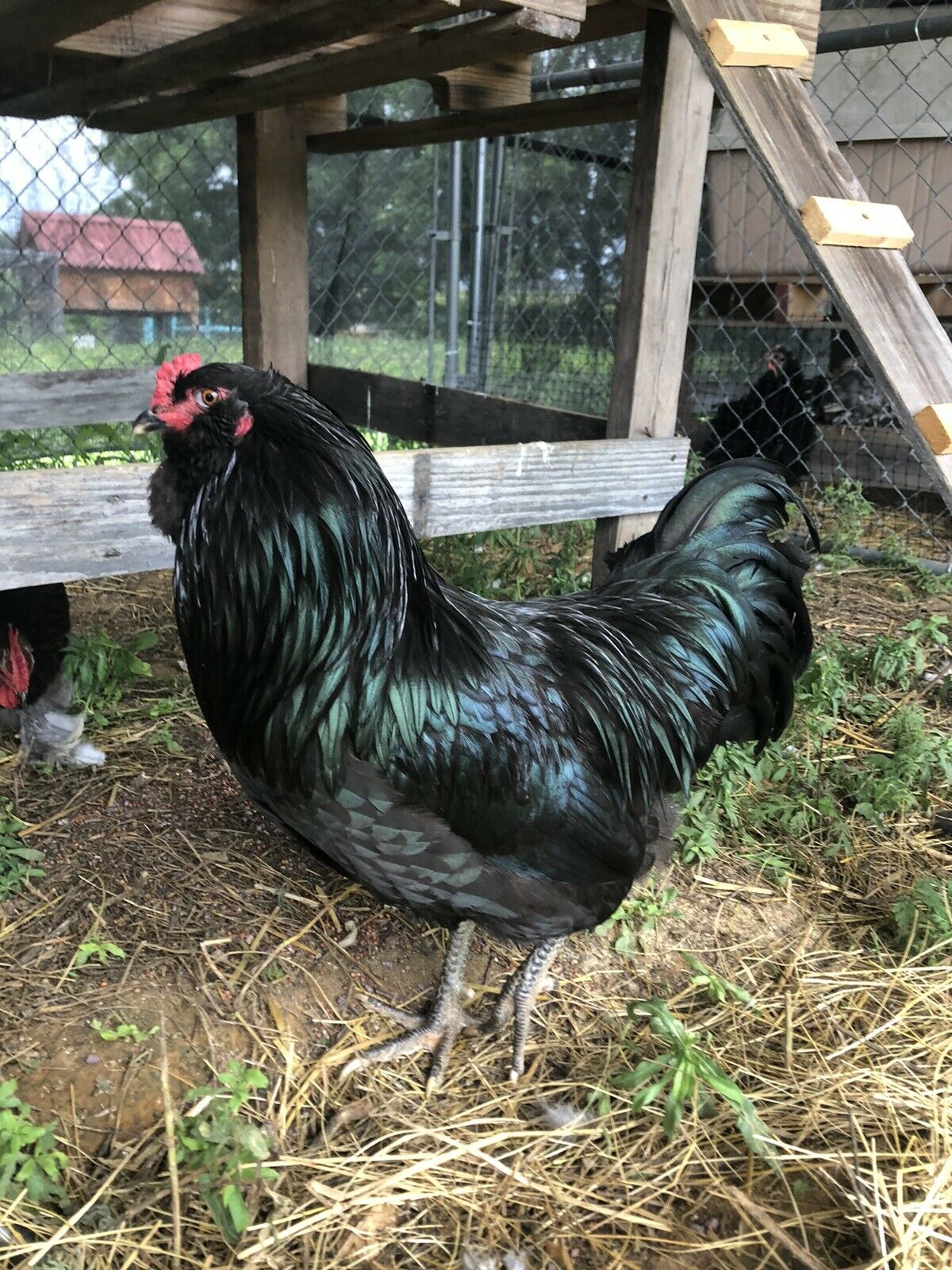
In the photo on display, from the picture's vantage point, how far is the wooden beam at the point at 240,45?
1.89 metres

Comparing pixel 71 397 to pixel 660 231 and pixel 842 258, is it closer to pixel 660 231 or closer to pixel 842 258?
pixel 660 231

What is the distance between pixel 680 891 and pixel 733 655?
2.36ft

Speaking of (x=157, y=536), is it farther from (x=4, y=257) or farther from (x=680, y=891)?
(x=4, y=257)

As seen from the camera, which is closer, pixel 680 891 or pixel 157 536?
pixel 157 536

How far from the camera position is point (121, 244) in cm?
597

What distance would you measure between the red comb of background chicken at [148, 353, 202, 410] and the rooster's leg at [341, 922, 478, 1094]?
48.0 inches

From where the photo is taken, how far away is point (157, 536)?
2.02 meters

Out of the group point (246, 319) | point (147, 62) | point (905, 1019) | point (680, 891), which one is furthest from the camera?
point (246, 319)

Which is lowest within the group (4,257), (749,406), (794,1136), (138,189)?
(794,1136)

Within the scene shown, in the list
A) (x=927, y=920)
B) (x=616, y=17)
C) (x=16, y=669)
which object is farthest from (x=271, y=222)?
(x=927, y=920)

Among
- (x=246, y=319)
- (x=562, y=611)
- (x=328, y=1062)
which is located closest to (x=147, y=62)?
(x=246, y=319)

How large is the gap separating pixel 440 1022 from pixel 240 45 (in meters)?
2.50

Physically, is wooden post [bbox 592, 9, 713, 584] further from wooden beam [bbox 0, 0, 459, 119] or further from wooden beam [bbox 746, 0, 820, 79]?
wooden beam [bbox 0, 0, 459, 119]

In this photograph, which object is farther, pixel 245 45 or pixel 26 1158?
pixel 245 45
